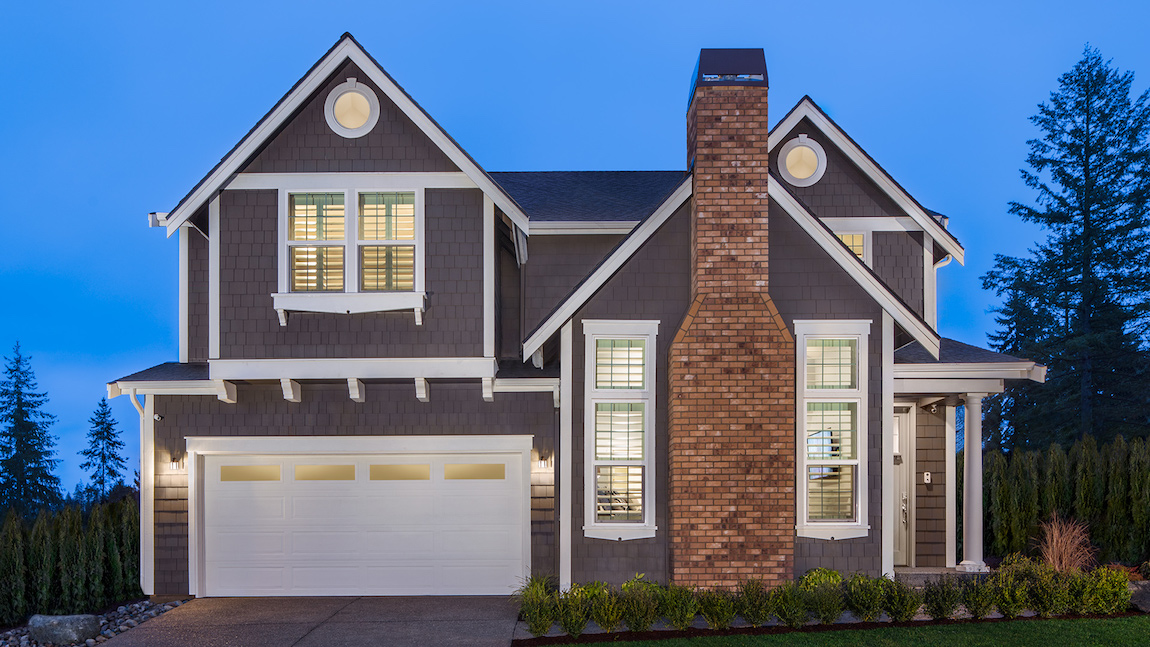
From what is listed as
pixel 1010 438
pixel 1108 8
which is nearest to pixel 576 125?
pixel 1108 8

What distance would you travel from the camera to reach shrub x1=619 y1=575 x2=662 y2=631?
870 cm

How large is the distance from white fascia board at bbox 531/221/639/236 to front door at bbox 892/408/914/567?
5012mm

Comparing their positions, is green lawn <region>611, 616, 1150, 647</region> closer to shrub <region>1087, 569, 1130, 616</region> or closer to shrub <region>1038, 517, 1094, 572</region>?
shrub <region>1087, 569, 1130, 616</region>

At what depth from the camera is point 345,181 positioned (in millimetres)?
10773

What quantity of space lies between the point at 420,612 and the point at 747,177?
6.77 m

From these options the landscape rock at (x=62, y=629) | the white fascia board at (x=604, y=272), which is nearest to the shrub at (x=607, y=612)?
the white fascia board at (x=604, y=272)

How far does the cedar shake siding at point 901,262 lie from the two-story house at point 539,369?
0.03 m

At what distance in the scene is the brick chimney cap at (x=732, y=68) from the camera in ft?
31.4

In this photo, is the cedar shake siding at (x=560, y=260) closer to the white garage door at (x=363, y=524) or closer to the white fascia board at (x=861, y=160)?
the white garage door at (x=363, y=524)

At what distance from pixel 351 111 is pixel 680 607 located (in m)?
7.54

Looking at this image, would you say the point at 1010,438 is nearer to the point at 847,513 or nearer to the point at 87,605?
the point at 847,513

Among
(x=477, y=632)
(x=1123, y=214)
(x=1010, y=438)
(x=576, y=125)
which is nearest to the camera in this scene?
(x=477, y=632)

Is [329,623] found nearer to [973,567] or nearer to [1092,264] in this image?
[973,567]

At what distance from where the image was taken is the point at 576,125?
627 feet
